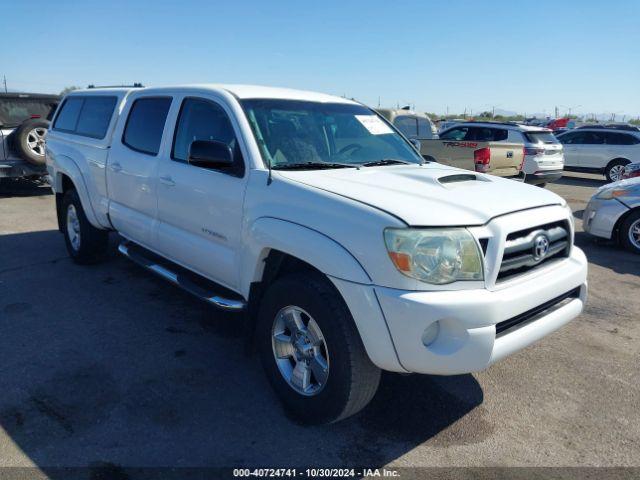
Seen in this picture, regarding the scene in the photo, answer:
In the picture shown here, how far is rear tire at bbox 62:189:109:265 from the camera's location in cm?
567

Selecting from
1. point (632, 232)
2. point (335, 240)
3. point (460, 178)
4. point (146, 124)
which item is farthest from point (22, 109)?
point (632, 232)

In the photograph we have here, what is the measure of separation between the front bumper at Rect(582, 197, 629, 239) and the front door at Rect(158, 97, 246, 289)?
6.11 m

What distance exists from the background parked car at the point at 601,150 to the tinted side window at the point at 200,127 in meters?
14.6

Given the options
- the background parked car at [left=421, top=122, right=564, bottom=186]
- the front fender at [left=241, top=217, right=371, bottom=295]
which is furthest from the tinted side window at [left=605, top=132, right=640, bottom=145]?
the front fender at [left=241, top=217, right=371, bottom=295]

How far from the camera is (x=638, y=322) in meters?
4.77

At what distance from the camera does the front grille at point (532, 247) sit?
275 cm

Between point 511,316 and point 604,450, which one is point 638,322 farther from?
point 511,316

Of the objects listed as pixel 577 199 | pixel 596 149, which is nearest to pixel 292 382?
pixel 577 199

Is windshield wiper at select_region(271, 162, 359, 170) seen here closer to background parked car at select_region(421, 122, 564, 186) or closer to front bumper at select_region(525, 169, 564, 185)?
background parked car at select_region(421, 122, 564, 186)

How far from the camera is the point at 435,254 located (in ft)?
8.34

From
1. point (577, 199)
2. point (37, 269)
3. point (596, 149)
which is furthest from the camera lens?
point (596, 149)

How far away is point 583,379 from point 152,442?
2948mm

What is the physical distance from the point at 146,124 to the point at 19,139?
6.11 m

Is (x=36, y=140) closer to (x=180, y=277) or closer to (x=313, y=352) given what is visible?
(x=180, y=277)
